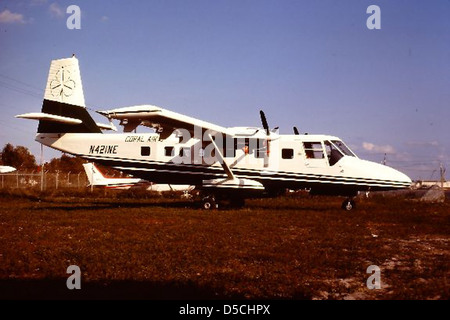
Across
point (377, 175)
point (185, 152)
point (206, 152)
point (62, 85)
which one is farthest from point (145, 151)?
point (377, 175)

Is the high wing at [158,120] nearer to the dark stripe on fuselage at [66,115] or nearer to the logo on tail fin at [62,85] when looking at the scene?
the dark stripe on fuselage at [66,115]

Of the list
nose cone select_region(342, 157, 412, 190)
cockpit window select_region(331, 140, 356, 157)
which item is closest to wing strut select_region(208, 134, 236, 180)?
cockpit window select_region(331, 140, 356, 157)

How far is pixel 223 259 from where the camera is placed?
23.3 feet

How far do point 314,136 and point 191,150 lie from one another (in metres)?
6.08

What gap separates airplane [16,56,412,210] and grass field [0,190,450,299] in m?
4.39

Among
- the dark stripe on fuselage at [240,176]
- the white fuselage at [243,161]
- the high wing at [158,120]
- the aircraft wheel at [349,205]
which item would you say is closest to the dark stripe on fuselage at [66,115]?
the white fuselage at [243,161]

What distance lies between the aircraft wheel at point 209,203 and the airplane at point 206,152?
0.05 m

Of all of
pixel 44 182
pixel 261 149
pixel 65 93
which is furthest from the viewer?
pixel 44 182

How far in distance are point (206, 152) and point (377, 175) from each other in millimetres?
7991

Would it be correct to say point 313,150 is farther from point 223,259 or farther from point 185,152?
point 223,259

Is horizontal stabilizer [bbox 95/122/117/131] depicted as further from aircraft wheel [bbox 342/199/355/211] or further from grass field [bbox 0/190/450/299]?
aircraft wheel [bbox 342/199/355/211]

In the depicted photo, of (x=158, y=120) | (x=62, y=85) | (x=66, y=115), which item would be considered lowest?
(x=158, y=120)

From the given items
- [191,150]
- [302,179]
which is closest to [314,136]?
[302,179]

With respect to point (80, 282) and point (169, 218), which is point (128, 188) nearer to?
point (169, 218)
